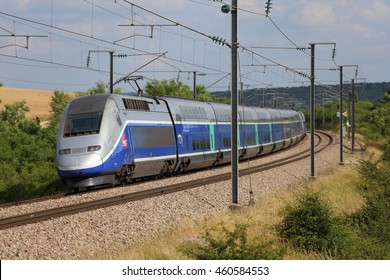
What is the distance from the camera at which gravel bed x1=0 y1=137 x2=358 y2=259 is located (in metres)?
13.7

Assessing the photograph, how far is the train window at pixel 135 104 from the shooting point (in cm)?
2539

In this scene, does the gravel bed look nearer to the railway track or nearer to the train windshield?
the railway track

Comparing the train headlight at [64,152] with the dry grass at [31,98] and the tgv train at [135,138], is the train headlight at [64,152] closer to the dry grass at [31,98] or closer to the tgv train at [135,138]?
the tgv train at [135,138]

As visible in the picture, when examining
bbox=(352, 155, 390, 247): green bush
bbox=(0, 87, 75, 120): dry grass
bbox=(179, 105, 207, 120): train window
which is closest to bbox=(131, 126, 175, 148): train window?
bbox=(179, 105, 207, 120): train window

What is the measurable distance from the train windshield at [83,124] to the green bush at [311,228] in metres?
Answer: 8.82

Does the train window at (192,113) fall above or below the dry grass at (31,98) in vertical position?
below

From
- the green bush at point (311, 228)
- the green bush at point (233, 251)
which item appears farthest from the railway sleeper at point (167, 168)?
the green bush at point (233, 251)

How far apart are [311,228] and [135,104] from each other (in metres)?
12.1

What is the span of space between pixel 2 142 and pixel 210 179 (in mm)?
21226

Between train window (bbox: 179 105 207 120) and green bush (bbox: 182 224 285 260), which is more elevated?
train window (bbox: 179 105 207 120)

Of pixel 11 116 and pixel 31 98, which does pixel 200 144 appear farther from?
pixel 31 98

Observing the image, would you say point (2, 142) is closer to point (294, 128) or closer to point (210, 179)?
point (210, 179)

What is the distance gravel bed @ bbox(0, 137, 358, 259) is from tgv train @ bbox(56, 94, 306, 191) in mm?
974

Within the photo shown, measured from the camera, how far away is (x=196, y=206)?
20.7 metres
